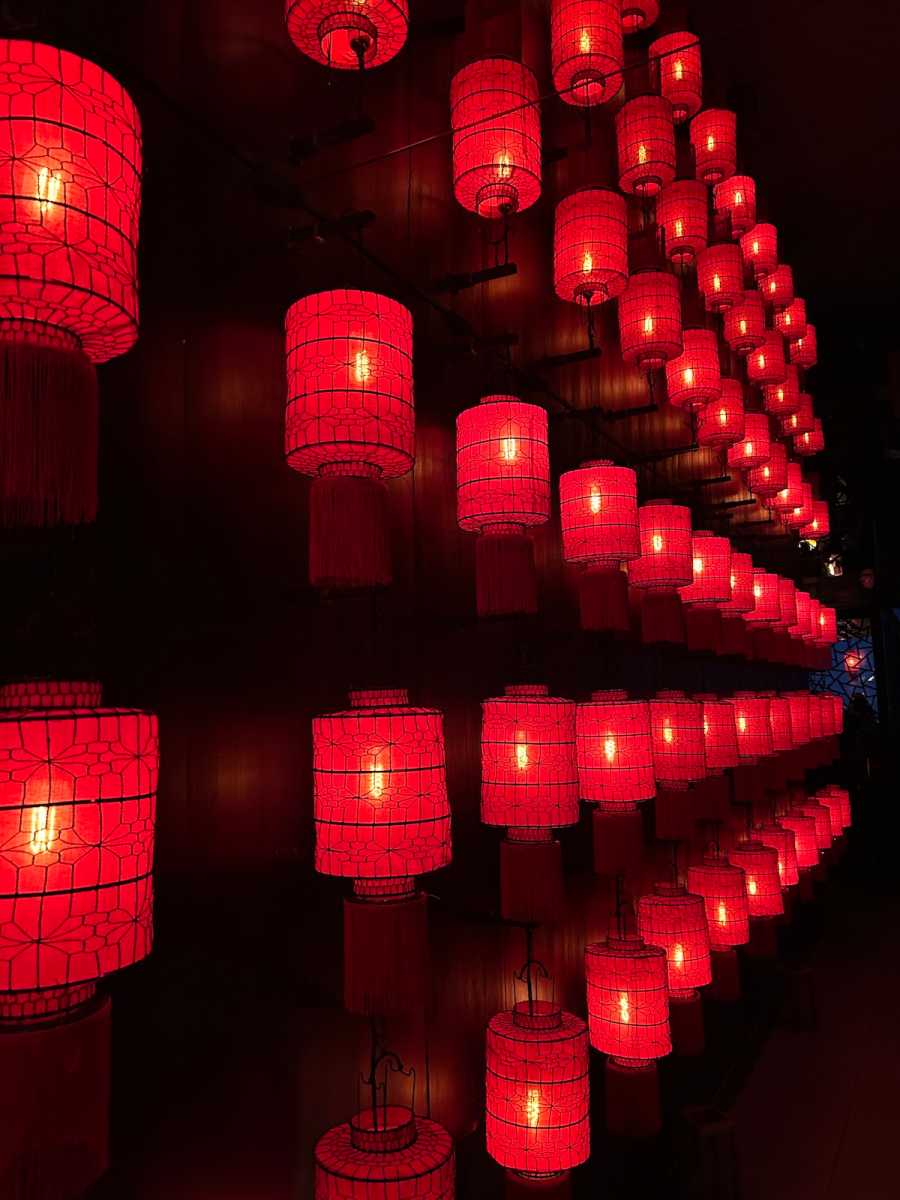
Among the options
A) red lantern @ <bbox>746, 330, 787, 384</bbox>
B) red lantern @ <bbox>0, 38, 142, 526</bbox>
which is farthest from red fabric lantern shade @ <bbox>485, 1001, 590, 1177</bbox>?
red lantern @ <bbox>746, 330, 787, 384</bbox>

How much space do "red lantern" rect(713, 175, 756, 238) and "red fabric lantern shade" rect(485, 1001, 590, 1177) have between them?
13.1ft

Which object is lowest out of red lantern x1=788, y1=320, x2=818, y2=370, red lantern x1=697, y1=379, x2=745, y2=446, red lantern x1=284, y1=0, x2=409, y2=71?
red lantern x1=697, y1=379, x2=745, y2=446

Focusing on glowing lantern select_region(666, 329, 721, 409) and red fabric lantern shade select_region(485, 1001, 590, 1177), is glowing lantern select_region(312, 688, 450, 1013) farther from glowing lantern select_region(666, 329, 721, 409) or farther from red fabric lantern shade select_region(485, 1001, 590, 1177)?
glowing lantern select_region(666, 329, 721, 409)

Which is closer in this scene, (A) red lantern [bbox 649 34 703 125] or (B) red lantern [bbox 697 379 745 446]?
(A) red lantern [bbox 649 34 703 125]

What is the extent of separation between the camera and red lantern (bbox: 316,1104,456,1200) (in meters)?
1.66

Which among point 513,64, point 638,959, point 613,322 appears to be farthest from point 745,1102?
point 513,64

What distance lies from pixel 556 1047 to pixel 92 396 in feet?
6.30

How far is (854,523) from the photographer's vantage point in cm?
1034

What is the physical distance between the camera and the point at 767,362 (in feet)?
17.9

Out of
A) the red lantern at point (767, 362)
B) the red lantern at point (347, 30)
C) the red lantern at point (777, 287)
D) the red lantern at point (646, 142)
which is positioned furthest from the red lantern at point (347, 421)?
the red lantern at point (777, 287)

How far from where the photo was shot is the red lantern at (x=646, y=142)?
3.42 m

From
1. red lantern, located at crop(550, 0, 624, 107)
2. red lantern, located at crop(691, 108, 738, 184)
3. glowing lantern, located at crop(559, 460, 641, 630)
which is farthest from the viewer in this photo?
red lantern, located at crop(691, 108, 738, 184)

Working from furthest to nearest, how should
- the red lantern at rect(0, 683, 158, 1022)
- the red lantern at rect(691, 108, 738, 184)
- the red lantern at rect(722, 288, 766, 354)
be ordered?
the red lantern at rect(722, 288, 766, 354) → the red lantern at rect(691, 108, 738, 184) → the red lantern at rect(0, 683, 158, 1022)

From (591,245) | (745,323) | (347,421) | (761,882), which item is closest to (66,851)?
(347,421)
